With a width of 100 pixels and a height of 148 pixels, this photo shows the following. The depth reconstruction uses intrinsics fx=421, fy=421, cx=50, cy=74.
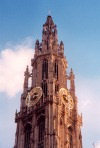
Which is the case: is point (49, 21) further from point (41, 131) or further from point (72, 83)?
point (41, 131)

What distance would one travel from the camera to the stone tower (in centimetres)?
7650

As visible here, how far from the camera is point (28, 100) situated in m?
83.9

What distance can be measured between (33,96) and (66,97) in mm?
6600

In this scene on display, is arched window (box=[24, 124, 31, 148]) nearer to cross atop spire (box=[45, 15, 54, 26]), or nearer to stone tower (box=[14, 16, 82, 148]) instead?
stone tower (box=[14, 16, 82, 148])

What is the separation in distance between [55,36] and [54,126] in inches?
1234

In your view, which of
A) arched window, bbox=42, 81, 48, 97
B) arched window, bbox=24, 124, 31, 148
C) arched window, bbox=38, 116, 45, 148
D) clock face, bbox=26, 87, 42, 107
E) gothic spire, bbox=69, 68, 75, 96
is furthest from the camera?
gothic spire, bbox=69, 68, 75, 96

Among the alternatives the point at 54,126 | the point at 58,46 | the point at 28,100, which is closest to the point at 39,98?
the point at 28,100

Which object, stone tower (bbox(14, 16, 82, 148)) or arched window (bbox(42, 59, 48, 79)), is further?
arched window (bbox(42, 59, 48, 79))

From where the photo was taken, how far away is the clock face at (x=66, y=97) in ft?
273

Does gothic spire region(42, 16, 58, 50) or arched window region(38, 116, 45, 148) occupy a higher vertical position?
gothic spire region(42, 16, 58, 50)

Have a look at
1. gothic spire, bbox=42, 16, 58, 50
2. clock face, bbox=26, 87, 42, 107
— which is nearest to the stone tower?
clock face, bbox=26, 87, 42, 107

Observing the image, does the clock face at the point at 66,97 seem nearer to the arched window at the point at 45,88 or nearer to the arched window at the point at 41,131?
the arched window at the point at 45,88

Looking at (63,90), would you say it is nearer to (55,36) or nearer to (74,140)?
(74,140)

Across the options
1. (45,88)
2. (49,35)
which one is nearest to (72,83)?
(45,88)
